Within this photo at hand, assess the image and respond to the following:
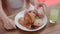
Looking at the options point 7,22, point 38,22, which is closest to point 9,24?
point 7,22

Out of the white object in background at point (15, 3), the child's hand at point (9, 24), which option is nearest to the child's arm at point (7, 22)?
the child's hand at point (9, 24)

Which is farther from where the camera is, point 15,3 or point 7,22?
point 15,3

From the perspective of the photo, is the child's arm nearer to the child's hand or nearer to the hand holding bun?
the child's hand

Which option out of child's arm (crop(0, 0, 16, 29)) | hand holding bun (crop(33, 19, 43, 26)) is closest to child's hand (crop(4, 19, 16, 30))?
child's arm (crop(0, 0, 16, 29))

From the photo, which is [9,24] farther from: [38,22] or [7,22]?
[38,22]

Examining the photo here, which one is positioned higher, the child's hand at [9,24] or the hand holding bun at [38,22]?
the hand holding bun at [38,22]

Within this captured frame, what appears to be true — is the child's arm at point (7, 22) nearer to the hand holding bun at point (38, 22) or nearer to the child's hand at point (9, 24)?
the child's hand at point (9, 24)

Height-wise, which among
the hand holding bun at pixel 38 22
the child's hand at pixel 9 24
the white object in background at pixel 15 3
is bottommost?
the child's hand at pixel 9 24

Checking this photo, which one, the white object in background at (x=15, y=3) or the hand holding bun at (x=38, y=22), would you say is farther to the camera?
the white object in background at (x=15, y=3)

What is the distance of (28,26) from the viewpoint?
3.14 ft

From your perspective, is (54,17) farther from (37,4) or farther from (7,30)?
(7,30)

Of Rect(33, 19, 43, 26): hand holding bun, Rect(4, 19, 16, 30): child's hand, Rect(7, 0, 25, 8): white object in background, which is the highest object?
Rect(7, 0, 25, 8): white object in background

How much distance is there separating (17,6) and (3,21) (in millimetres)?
176

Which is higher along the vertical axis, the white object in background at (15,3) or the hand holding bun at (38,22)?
the white object in background at (15,3)
